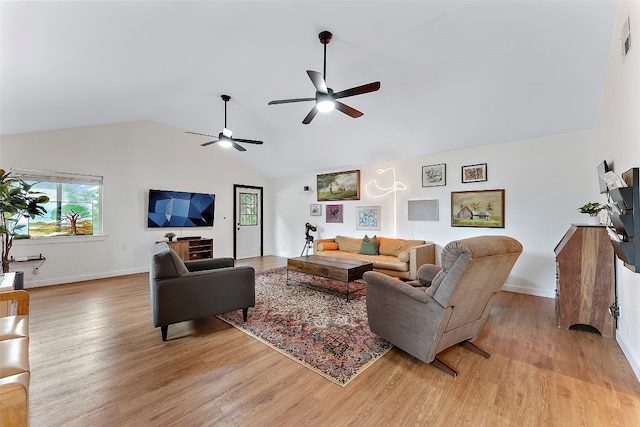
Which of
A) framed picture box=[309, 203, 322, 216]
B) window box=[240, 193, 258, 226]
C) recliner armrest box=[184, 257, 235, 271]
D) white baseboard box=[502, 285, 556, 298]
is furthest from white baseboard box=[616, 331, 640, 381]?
window box=[240, 193, 258, 226]

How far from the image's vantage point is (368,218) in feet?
20.3

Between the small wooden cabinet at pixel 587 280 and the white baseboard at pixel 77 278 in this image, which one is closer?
the small wooden cabinet at pixel 587 280

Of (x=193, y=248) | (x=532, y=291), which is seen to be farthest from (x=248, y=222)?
(x=532, y=291)

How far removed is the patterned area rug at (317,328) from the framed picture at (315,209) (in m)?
2.98

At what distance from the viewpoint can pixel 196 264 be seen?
3.58 meters

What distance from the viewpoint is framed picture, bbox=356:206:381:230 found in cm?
604

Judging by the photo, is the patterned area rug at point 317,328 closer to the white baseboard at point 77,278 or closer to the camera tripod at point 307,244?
the camera tripod at point 307,244

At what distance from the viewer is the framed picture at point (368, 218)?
6.04 meters

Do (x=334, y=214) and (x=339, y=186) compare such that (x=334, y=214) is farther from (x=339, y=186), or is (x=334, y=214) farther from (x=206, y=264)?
(x=206, y=264)

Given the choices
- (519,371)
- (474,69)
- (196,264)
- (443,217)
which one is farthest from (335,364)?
(443,217)

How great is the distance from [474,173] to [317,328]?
3.81 m

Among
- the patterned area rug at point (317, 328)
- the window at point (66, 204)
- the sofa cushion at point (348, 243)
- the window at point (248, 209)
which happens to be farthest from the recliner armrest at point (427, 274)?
the window at point (66, 204)

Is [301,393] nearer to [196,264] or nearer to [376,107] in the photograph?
[196,264]

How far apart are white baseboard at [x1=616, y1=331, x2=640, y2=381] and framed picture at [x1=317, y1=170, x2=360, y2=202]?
4540 millimetres
